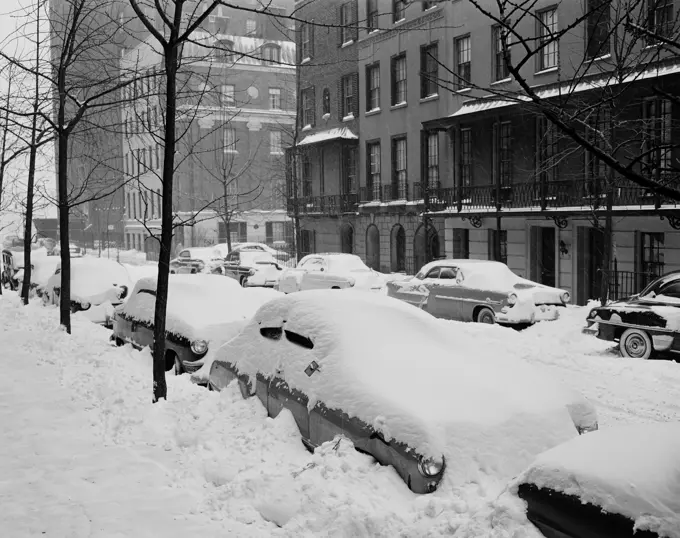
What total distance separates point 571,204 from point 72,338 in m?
15.3

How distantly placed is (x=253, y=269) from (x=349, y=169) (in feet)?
34.2

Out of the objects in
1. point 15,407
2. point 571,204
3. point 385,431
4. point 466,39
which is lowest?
point 15,407

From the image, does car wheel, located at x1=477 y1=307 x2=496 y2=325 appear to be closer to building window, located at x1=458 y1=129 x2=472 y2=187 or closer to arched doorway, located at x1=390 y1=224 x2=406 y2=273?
building window, located at x1=458 y1=129 x2=472 y2=187

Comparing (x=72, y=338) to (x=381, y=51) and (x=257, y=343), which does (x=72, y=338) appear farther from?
(x=381, y=51)

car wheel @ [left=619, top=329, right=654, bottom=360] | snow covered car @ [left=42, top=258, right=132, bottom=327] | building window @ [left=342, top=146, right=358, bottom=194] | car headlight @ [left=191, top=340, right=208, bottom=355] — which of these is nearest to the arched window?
building window @ [left=342, top=146, right=358, bottom=194]

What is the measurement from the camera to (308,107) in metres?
41.2

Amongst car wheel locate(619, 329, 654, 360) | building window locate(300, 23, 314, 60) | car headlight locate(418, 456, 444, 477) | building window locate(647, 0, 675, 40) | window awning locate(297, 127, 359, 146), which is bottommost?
car wheel locate(619, 329, 654, 360)

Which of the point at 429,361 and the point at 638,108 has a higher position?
the point at 638,108

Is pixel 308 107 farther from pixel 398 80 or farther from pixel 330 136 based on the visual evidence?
pixel 398 80

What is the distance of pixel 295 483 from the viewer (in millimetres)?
5543

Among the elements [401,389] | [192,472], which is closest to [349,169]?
[192,472]

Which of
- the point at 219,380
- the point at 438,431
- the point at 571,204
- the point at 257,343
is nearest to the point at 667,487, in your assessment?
the point at 438,431

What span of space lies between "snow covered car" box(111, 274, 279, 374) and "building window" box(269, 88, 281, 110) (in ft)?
160

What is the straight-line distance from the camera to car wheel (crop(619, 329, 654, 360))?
13.2 meters
